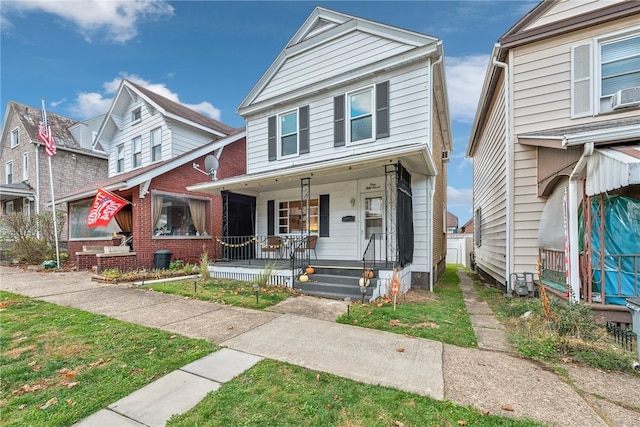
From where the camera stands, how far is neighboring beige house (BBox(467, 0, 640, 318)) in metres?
5.77

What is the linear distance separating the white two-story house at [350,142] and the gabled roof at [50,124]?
14.4 meters

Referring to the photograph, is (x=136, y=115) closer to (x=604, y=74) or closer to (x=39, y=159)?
(x=39, y=159)

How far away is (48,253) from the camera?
13.8 meters

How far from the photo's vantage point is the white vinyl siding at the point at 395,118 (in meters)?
8.05

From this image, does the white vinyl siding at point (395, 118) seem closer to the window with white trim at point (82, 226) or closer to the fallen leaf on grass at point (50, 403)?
the fallen leaf on grass at point (50, 403)

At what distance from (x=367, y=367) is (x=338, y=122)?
297 inches

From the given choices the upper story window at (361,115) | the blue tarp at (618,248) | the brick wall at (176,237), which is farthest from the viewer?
the brick wall at (176,237)

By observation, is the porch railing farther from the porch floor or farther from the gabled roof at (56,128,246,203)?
the gabled roof at (56,128,246,203)

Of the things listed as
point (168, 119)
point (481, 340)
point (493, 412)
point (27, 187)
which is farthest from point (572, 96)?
point (27, 187)

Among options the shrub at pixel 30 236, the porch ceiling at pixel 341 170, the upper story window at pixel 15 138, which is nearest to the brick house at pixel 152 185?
the shrub at pixel 30 236

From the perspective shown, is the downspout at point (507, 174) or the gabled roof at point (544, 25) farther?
the downspout at point (507, 174)

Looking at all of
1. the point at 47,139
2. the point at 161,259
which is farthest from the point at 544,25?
the point at 47,139

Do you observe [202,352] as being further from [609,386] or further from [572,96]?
[572,96]

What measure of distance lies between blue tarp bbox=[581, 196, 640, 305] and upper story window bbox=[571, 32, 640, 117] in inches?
105
